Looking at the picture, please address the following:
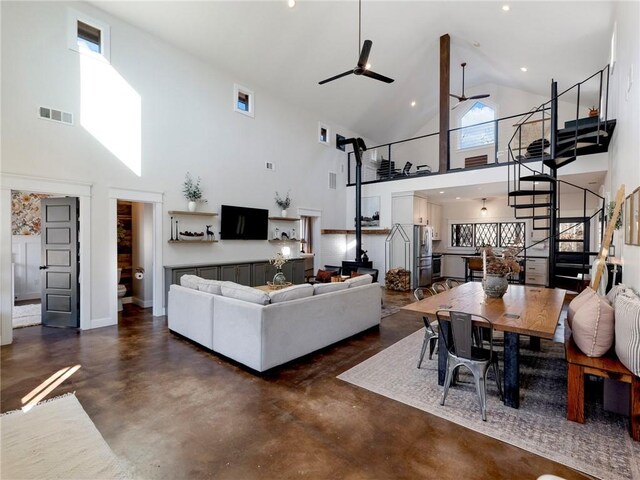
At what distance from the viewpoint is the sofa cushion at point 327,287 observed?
3.83m

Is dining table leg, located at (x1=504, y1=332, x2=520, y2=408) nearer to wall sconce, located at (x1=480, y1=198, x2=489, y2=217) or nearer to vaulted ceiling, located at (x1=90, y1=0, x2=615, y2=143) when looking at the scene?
vaulted ceiling, located at (x1=90, y1=0, x2=615, y2=143)

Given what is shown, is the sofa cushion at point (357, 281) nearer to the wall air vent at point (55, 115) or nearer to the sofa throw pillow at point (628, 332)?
the sofa throw pillow at point (628, 332)

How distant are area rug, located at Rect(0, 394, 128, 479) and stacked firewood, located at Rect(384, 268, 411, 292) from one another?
6.86 meters

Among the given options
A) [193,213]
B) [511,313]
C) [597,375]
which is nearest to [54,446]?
[511,313]

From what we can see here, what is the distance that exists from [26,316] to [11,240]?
198cm

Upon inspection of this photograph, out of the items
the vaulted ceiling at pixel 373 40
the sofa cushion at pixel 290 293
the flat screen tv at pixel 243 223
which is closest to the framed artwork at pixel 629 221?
the sofa cushion at pixel 290 293

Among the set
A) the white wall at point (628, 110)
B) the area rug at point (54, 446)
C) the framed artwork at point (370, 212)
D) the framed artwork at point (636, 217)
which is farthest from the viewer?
the framed artwork at point (370, 212)

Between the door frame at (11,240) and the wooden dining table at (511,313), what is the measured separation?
190 inches

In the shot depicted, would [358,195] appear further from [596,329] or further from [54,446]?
[54,446]

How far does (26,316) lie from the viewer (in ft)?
17.4

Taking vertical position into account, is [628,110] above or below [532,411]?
above

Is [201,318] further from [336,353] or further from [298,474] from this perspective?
[298,474]

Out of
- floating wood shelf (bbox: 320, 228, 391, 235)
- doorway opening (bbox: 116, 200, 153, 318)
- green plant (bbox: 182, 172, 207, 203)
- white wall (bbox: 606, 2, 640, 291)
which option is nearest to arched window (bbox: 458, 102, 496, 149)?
floating wood shelf (bbox: 320, 228, 391, 235)

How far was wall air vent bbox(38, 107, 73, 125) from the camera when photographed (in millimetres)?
4359
